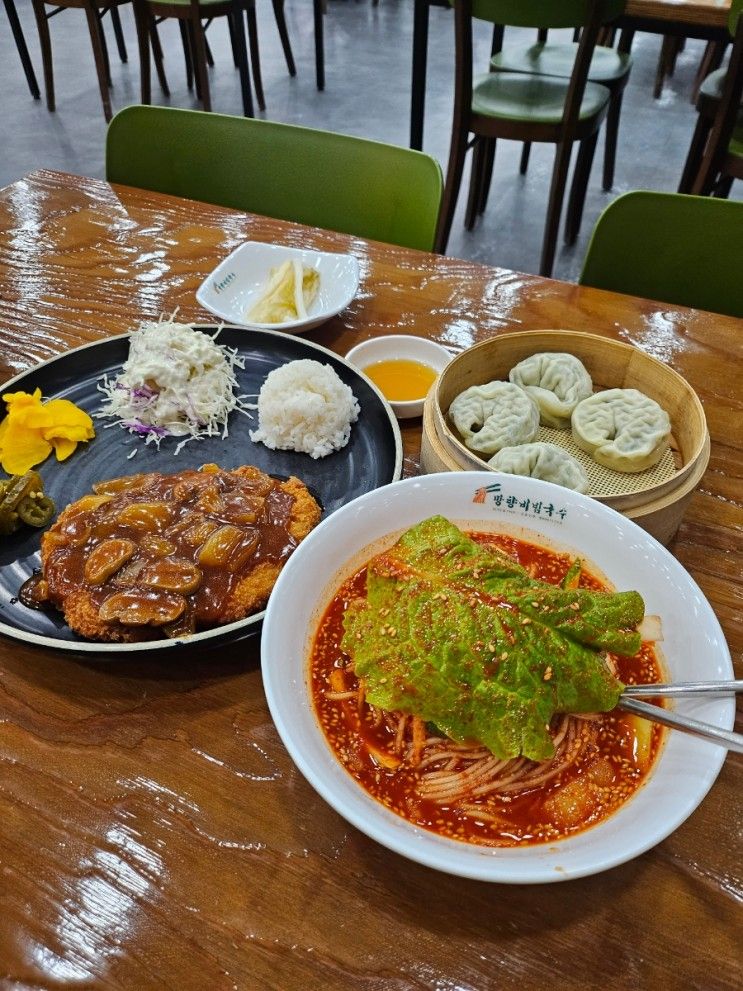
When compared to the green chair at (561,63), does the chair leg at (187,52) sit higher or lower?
lower

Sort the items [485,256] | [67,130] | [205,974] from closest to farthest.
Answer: [205,974], [485,256], [67,130]

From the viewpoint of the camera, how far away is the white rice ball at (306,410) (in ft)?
5.35

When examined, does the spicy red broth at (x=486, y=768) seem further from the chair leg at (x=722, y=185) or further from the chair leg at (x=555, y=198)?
the chair leg at (x=722, y=185)

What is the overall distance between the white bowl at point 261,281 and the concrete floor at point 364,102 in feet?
10.5

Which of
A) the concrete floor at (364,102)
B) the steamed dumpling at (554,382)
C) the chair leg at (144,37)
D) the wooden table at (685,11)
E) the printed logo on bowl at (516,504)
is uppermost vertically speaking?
the wooden table at (685,11)

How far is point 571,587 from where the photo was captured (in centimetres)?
116

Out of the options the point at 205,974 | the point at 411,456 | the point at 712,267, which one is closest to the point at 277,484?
the point at 411,456

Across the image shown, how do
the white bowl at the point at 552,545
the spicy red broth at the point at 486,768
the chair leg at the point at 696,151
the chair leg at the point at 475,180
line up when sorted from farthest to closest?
the chair leg at the point at 475,180 → the chair leg at the point at 696,151 → the spicy red broth at the point at 486,768 → the white bowl at the point at 552,545

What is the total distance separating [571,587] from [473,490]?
252 millimetres

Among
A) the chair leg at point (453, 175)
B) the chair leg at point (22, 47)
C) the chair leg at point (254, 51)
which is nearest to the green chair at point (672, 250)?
the chair leg at point (453, 175)

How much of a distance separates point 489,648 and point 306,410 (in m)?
0.82

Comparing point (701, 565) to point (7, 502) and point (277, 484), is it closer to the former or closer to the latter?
point (277, 484)

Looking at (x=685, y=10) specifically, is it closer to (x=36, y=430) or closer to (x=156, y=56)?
(x=36, y=430)

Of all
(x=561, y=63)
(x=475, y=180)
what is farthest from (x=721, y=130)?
(x=475, y=180)
